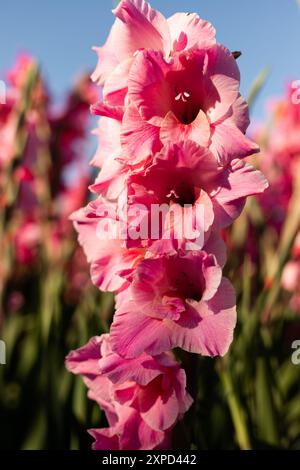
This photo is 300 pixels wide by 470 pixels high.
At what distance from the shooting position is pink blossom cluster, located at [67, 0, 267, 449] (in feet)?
1.53

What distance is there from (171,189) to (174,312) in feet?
0.35

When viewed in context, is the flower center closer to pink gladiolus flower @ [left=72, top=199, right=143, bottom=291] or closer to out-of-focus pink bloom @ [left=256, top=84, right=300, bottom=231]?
pink gladiolus flower @ [left=72, top=199, right=143, bottom=291]

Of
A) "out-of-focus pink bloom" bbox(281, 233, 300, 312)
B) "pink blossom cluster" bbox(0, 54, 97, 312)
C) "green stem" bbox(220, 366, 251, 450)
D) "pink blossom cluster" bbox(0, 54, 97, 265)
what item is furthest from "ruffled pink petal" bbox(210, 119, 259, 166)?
"out-of-focus pink bloom" bbox(281, 233, 300, 312)

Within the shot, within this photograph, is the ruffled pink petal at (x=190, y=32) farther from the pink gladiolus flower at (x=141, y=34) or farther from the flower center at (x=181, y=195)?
the flower center at (x=181, y=195)

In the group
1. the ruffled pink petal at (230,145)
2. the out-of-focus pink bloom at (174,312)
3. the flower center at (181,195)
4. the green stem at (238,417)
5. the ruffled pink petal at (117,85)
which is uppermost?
the ruffled pink petal at (117,85)

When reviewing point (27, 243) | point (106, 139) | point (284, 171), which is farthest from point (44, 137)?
point (106, 139)

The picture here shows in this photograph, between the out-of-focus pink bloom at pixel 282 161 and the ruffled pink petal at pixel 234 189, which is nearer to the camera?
the ruffled pink petal at pixel 234 189

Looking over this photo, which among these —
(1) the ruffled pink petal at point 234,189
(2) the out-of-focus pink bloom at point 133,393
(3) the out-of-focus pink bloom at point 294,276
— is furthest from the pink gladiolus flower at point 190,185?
(3) the out-of-focus pink bloom at point 294,276

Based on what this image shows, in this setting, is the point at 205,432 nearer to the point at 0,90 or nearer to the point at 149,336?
the point at 149,336

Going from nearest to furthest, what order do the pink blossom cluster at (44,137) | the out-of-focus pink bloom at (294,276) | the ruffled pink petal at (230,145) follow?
the ruffled pink petal at (230,145)
the pink blossom cluster at (44,137)
the out-of-focus pink bloom at (294,276)

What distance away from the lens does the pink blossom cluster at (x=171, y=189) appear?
18.4 inches

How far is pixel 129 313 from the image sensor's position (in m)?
0.49

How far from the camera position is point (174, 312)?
481 mm
